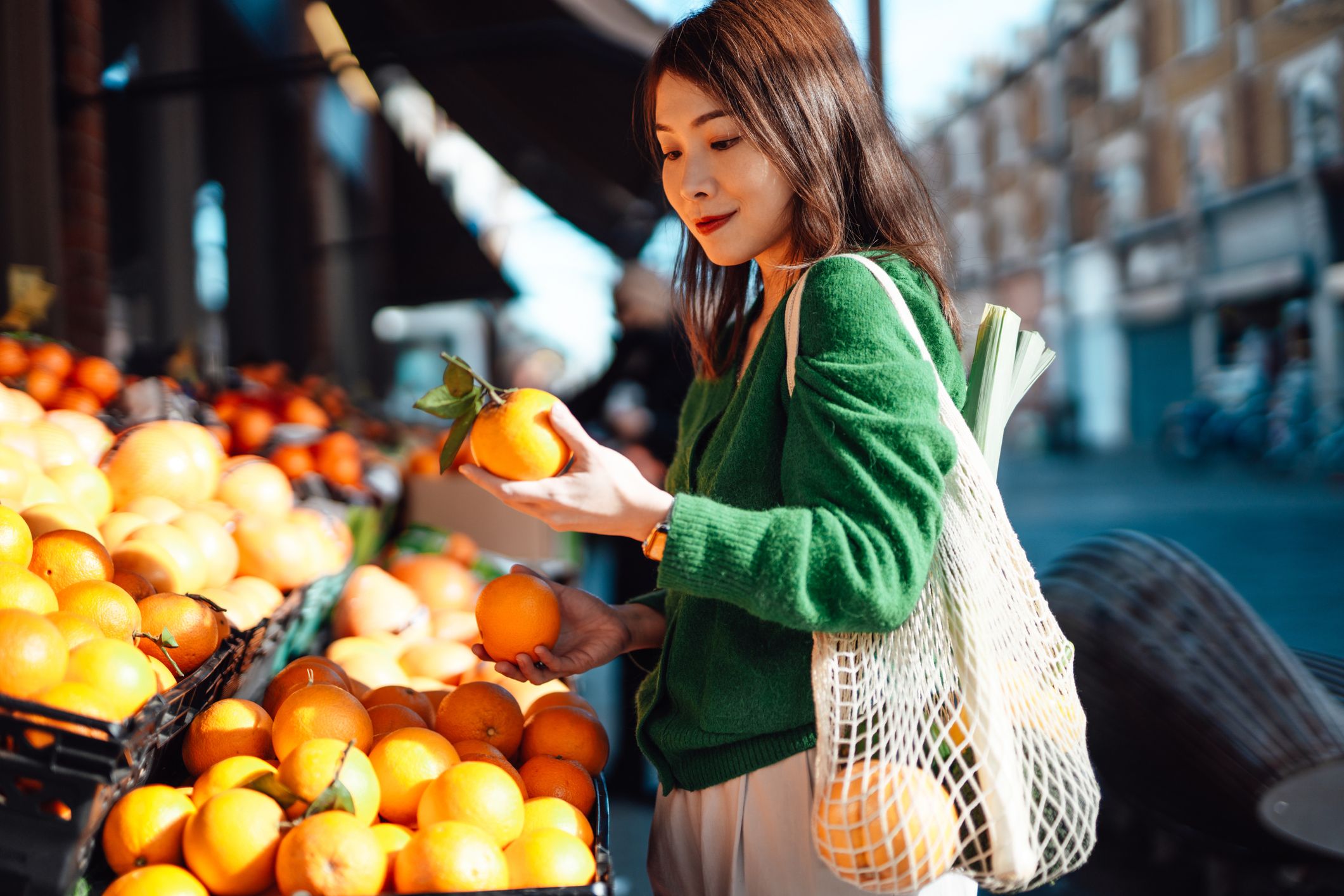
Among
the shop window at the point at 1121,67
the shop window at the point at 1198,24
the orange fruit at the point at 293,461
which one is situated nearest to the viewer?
the orange fruit at the point at 293,461

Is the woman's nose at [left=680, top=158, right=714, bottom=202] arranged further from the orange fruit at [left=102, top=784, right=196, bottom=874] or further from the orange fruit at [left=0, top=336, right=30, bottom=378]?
the orange fruit at [left=0, top=336, right=30, bottom=378]

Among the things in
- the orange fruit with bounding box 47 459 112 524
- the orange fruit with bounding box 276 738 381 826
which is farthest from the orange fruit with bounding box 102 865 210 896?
the orange fruit with bounding box 47 459 112 524

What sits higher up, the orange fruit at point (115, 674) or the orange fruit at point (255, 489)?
the orange fruit at point (255, 489)

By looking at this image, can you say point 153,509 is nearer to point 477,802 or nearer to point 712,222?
point 477,802

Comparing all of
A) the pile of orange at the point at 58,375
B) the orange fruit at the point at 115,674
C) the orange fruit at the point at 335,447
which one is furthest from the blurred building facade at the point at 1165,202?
the orange fruit at the point at 115,674

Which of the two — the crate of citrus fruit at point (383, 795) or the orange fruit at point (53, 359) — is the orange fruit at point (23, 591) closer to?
the crate of citrus fruit at point (383, 795)

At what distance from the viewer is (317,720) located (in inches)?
53.1

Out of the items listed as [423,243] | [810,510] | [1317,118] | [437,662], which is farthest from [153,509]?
[1317,118]

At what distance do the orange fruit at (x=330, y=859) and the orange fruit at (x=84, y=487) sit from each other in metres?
1.11

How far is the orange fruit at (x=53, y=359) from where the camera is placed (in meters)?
2.79

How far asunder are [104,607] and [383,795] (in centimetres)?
46

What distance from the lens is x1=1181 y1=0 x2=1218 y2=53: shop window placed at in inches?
496

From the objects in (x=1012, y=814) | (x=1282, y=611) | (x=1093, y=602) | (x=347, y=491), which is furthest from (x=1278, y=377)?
(x=1012, y=814)

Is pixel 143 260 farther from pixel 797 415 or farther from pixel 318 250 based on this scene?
pixel 797 415
